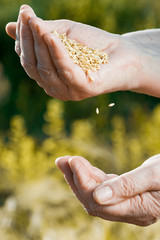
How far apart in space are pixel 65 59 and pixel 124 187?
41 centimetres

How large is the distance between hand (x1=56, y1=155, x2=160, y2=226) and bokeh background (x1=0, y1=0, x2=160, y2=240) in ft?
2.30

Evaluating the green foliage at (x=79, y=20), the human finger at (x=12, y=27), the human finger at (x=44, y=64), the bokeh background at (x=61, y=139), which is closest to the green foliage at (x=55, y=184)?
the bokeh background at (x=61, y=139)

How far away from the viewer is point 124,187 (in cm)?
124

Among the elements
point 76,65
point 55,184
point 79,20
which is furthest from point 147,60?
point 79,20

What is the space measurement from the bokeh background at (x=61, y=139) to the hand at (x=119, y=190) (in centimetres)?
70

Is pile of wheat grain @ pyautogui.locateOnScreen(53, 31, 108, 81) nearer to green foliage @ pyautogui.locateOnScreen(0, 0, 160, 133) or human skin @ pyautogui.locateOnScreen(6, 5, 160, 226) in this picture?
human skin @ pyautogui.locateOnScreen(6, 5, 160, 226)

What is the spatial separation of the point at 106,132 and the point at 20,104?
82cm

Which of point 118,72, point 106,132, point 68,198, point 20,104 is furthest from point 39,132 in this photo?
point 118,72

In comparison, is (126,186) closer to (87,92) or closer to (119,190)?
(119,190)

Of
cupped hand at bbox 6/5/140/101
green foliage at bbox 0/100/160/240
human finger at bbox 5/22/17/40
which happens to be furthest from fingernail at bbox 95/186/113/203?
green foliage at bbox 0/100/160/240

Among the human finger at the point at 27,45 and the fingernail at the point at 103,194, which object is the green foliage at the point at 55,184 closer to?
the fingernail at the point at 103,194

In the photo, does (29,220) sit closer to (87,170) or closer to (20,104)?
(87,170)

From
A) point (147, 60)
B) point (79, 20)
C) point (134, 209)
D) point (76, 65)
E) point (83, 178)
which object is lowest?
point (79, 20)

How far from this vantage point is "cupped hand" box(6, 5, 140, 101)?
119 cm
